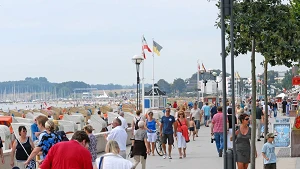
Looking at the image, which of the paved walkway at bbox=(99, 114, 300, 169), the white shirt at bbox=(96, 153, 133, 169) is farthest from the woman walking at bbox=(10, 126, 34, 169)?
the paved walkway at bbox=(99, 114, 300, 169)

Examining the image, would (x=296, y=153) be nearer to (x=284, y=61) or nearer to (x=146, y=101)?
(x=284, y=61)

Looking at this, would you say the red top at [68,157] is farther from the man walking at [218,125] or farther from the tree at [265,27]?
the man walking at [218,125]

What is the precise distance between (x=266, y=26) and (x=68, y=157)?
27.5ft

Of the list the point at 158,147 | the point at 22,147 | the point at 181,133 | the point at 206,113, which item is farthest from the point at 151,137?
the point at 206,113

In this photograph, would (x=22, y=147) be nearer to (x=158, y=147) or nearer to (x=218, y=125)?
(x=218, y=125)

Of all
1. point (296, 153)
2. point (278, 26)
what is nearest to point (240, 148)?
point (278, 26)

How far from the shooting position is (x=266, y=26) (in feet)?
54.5

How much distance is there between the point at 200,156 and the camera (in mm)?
23531

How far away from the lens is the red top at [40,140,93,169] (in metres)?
9.45

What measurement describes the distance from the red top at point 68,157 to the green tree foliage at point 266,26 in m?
7.68

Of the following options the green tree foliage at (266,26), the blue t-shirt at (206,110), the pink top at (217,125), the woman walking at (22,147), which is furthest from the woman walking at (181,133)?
the blue t-shirt at (206,110)

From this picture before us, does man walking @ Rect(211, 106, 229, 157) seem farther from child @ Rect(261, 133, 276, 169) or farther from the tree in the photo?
child @ Rect(261, 133, 276, 169)

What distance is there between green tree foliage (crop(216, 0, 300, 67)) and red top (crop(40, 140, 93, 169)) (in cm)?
768

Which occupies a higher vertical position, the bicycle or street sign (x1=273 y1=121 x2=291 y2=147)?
street sign (x1=273 y1=121 x2=291 y2=147)
